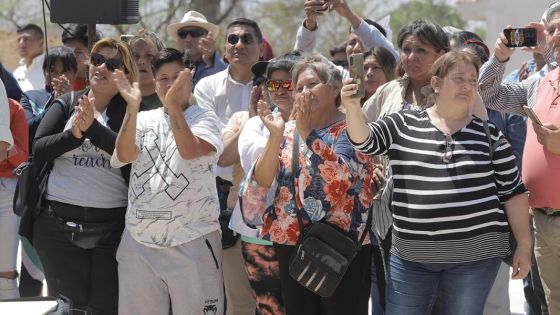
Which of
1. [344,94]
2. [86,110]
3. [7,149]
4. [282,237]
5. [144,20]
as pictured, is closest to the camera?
[344,94]

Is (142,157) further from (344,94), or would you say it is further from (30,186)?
(344,94)

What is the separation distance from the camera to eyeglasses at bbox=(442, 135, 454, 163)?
4.86 metres

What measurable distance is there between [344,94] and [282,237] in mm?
859

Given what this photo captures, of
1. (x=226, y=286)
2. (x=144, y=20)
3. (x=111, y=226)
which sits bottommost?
(x=226, y=286)

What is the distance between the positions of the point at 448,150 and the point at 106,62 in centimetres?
209

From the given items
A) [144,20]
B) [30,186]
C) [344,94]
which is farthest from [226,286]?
[144,20]

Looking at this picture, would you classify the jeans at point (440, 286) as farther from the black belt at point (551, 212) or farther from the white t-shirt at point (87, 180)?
the white t-shirt at point (87, 180)

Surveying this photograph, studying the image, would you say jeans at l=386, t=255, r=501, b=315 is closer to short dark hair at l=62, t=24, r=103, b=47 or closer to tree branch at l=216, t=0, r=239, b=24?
short dark hair at l=62, t=24, r=103, b=47

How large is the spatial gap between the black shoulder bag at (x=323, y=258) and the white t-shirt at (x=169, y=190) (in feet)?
2.48

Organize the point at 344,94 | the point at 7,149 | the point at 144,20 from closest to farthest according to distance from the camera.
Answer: the point at 344,94 → the point at 7,149 → the point at 144,20

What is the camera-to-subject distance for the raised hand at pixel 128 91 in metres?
5.38

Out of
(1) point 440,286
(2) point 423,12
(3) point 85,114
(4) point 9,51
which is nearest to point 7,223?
(3) point 85,114

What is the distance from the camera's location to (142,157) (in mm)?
5590

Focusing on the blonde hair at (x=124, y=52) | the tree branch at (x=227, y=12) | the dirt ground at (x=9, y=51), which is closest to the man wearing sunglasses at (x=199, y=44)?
the blonde hair at (x=124, y=52)
